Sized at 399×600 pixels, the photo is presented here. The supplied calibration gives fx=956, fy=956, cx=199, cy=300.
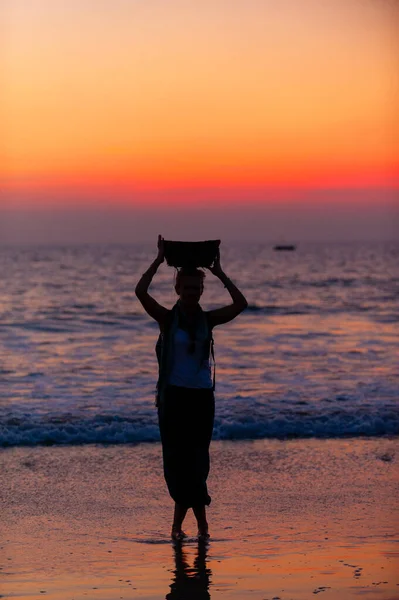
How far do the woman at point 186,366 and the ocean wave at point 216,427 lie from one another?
175 inches

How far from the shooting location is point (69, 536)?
243 inches

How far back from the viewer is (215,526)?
21.2ft

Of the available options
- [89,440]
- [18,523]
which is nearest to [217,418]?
[89,440]

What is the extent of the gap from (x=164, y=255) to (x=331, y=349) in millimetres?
14060

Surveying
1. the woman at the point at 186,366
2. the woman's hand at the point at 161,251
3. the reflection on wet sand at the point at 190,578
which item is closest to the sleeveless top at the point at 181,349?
the woman at the point at 186,366

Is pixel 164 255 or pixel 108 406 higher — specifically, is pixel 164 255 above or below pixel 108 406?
above

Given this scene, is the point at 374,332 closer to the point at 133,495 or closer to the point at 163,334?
the point at 133,495

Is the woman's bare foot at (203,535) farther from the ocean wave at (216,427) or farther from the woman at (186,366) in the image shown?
the ocean wave at (216,427)

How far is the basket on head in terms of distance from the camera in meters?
5.50

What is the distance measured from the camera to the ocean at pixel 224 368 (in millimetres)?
10727

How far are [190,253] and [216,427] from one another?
533 cm

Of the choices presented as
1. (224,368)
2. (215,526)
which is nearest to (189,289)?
(215,526)

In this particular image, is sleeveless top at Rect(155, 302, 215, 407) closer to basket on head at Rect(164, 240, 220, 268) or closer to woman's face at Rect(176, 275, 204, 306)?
Answer: woman's face at Rect(176, 275, 204, 306)

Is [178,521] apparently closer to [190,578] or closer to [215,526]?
[215,526]
